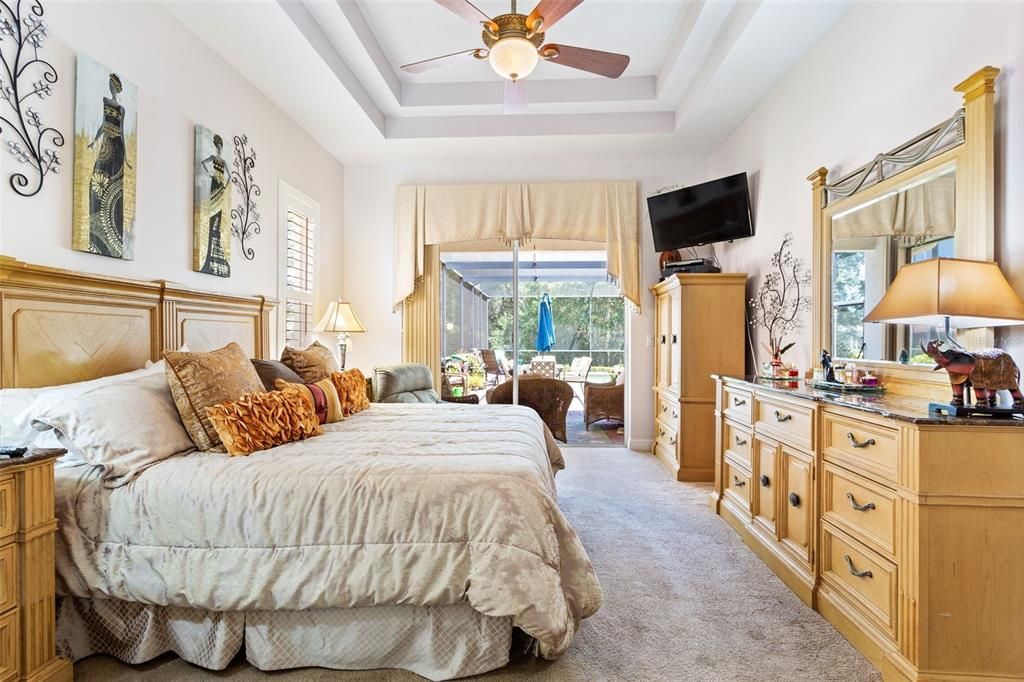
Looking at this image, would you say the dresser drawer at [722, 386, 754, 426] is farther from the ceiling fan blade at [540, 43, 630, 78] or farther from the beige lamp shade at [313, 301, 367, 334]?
the beige lamp shade at [313, 301, 367, 334]

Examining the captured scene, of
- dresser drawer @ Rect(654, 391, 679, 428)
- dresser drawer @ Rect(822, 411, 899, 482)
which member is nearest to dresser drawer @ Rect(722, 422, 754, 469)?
dresser drawer @ Rect(822, 411, 899, 482)

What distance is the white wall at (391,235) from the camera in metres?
5.21

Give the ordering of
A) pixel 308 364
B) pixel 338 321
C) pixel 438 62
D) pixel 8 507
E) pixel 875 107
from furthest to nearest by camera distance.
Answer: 1. pixel 338 321
2. pixel 308 364
3. pixel 438 62
4. pixel 875 107
5. pixel 8 507

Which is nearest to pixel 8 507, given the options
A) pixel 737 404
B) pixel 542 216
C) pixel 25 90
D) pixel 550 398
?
pixel 25 90

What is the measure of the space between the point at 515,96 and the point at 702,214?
2201mm

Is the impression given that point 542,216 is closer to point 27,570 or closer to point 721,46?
point 721,46

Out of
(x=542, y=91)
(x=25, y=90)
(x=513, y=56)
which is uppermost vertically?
(x=542, y=91)

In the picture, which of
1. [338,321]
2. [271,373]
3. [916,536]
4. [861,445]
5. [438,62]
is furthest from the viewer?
[338,321]

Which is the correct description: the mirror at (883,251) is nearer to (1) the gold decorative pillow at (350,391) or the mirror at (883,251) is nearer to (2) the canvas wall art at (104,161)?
(1) the gold decorative pillow at (350,391)

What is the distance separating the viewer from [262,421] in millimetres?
2154

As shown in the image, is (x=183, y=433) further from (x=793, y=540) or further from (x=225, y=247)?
(x=793, y=540)

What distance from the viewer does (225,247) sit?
338 centimetres

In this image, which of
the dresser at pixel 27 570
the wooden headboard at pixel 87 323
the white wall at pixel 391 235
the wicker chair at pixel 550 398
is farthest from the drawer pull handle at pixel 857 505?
the white wall at pixel 391 235

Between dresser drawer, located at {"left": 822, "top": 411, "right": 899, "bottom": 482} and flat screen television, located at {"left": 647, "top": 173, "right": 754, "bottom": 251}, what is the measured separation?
2472 millimetres
